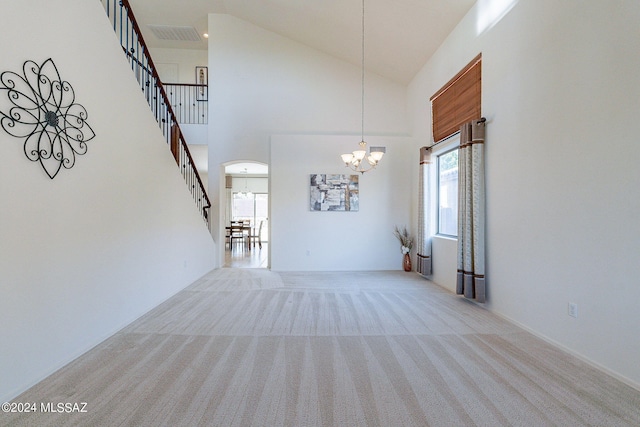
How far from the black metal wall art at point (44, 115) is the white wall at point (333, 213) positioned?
12.6 ft

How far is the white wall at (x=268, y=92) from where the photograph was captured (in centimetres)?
662

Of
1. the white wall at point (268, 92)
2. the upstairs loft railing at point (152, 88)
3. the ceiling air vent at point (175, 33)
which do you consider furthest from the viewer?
the ceiling air vent at point (175, 33)

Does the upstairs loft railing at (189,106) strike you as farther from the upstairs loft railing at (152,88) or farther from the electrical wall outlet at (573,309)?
the electrical wall outlet at (573,309)

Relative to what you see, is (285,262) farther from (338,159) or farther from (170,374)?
(170,374)

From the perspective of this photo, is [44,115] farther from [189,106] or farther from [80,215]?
[189,106]

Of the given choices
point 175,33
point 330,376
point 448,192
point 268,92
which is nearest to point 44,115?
point 330,376

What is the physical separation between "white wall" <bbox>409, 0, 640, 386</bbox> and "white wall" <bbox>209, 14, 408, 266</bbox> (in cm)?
321

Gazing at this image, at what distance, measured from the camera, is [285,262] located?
244 inches

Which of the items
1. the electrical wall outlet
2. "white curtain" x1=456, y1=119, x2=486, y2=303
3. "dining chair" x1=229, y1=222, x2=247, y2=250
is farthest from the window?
"dining chair" x1=229, y1=222, x2=247, y2=250

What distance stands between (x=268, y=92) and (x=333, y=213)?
3.18 m

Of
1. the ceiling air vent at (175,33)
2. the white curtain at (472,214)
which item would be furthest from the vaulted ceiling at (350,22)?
the white curtain at (472,214)

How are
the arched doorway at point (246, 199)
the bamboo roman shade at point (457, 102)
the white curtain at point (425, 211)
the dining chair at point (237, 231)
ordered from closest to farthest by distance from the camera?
the bamboo roman shade at point (457, 102) → the white curtain at point (425, 211) → the dining chair at point (237, 231) → the arched doorway at point (246, 199)

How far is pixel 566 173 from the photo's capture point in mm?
2602

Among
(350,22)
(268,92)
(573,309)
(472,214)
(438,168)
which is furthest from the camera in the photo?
(268,92)
